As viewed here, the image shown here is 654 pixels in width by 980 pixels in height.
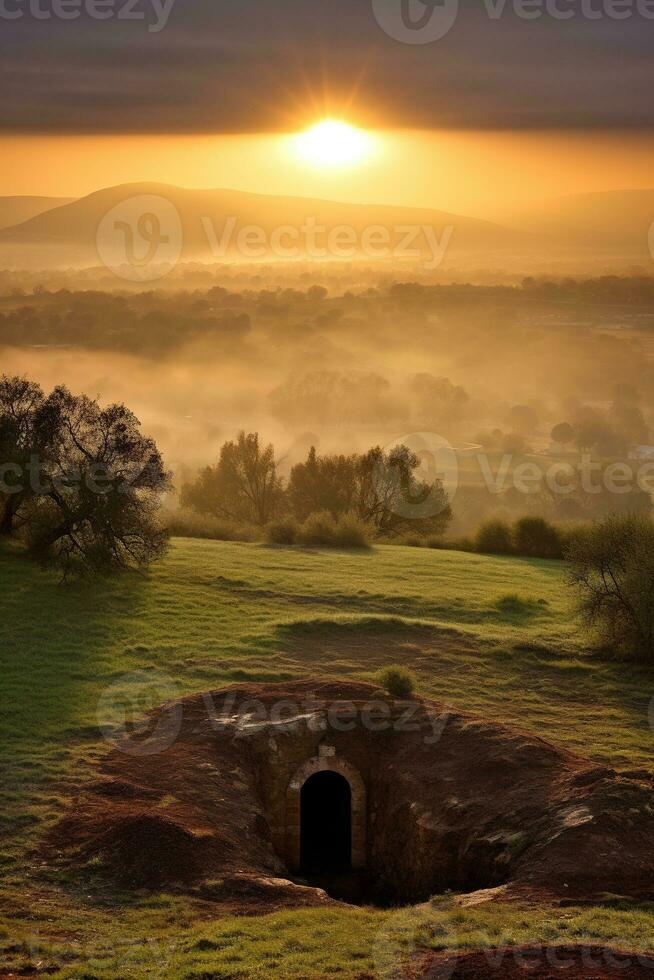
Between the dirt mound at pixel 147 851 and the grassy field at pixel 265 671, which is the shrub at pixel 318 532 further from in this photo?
the dirt mound at pixel 147 851

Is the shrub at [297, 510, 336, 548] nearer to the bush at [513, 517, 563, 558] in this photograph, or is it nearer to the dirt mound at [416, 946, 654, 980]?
the bush at [513, 517, 563, 558]

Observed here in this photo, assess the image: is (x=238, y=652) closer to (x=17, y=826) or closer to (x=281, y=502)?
(x=17, y=826)

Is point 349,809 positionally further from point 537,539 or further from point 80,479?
point 537,539

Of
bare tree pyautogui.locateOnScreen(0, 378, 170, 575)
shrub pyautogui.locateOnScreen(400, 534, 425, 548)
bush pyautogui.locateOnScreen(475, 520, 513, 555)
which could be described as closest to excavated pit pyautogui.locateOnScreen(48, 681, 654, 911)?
bare tree pyautogui.locateOnScreen(0, 378, 170, 575)

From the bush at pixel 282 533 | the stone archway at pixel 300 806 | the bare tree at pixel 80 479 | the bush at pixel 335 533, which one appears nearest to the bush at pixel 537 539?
the bush at pixel 335 533

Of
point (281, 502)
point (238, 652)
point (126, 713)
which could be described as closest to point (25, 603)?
point (238, 652)

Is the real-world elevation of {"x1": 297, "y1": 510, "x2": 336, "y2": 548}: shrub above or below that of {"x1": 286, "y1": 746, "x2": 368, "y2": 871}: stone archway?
above
